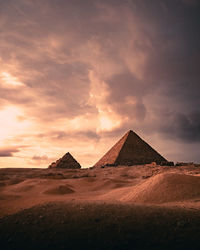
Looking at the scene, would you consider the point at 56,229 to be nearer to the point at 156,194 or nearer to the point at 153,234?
the point at 153,234

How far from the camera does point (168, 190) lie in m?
7.15

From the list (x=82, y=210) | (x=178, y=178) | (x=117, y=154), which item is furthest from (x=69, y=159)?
(x=82, y=210)

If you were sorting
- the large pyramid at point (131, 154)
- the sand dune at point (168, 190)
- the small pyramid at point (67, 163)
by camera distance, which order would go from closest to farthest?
the sand dune at point (168, 190)
the large pyramid at point (131, 154)
the small pyramid at point (67, 163)

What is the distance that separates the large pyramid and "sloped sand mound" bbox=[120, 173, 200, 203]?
24196 mm

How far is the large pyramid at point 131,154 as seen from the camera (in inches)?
Answer: 1312

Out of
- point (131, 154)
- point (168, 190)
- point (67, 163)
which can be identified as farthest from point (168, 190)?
point (67, 163)

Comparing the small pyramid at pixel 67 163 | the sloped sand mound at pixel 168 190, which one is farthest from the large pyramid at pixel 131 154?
the sloped sand mound at pixel 168 190

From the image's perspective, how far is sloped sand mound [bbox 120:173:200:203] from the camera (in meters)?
6.73

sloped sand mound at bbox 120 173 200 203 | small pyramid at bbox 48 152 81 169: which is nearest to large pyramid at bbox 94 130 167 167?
small pyramid at bbox 48 152 81 169

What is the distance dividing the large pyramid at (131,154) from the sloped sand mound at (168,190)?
2420 centimetres

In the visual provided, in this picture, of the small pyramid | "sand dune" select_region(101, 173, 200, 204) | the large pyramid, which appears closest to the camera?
"sand dune" select_region(101, 173, 200, 204)

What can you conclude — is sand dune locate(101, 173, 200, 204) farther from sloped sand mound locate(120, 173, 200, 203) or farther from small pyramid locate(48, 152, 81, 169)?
small pyramid locate(48, 152, 81, 169)

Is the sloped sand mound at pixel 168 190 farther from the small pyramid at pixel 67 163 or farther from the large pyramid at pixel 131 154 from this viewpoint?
the small pyramid at pixel 67 163

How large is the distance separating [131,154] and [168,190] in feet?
91.1
